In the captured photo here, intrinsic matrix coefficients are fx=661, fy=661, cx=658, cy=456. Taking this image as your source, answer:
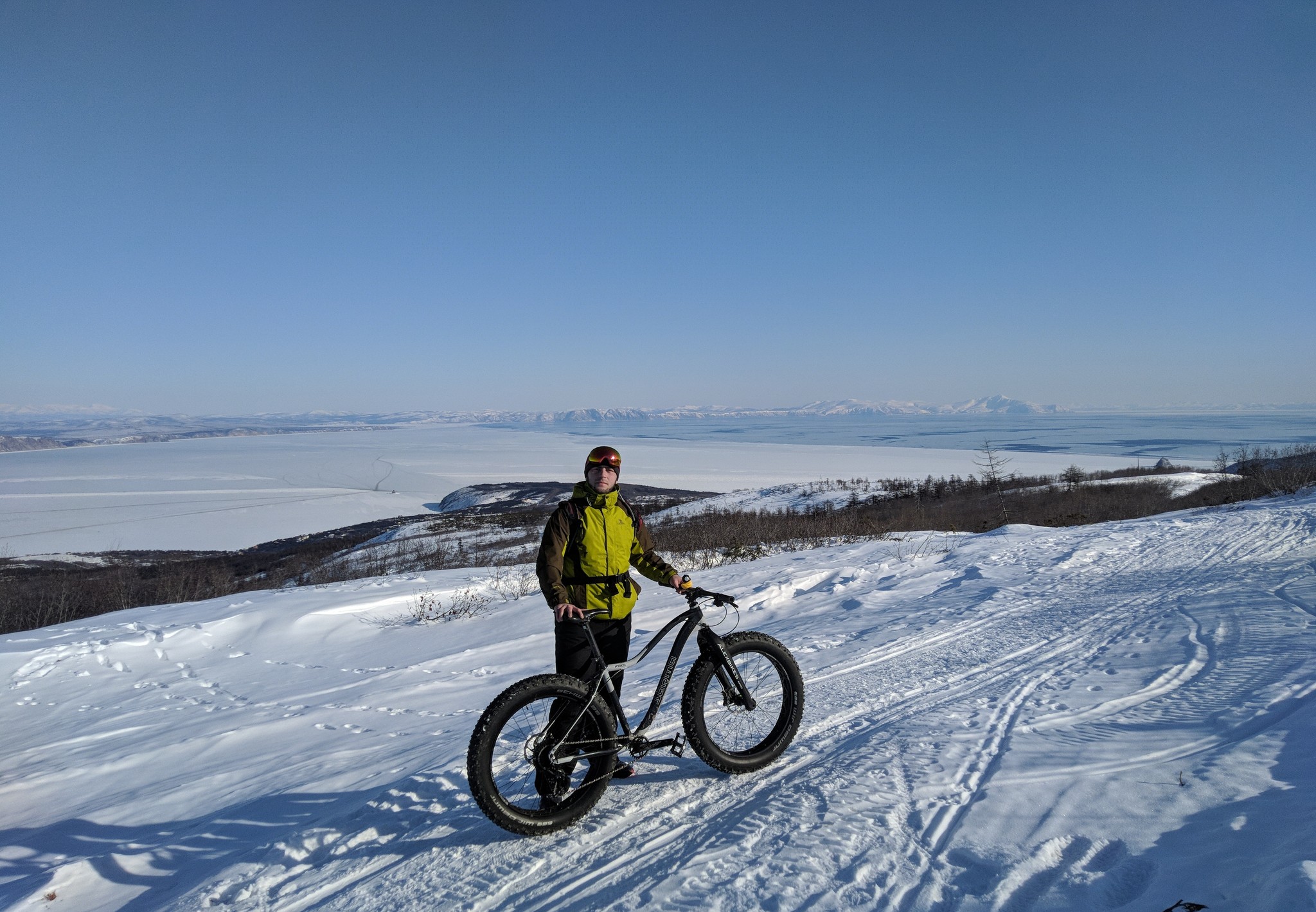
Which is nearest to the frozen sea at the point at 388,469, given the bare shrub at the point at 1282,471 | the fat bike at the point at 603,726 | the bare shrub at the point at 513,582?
the bare shrub at the point at 1282,471

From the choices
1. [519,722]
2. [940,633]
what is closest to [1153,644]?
[940,633]

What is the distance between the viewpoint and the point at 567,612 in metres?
3.37

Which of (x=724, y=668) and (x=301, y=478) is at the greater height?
(x=724, y=668)

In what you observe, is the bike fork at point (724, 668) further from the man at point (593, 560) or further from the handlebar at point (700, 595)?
the man at point (593, 560)

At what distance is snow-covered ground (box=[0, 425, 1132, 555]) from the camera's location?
44.7 meters

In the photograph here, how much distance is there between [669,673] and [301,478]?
272ft

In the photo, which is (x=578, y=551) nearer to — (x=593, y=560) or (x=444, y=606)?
(x=593, y=560)

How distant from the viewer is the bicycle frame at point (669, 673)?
347 centimetres

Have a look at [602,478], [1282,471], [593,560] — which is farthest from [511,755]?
[1282,471]

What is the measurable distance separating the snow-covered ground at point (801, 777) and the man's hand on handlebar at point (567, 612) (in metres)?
1.07

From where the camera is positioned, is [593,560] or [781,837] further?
[593,560]

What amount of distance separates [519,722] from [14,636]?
35.5 feet

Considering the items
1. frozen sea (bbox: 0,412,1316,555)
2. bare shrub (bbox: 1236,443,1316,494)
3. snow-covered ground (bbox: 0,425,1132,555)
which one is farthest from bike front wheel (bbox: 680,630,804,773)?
snow-covered ground (bbox: 0,425,1132,555)

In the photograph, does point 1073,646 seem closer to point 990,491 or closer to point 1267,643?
point 1267,643
